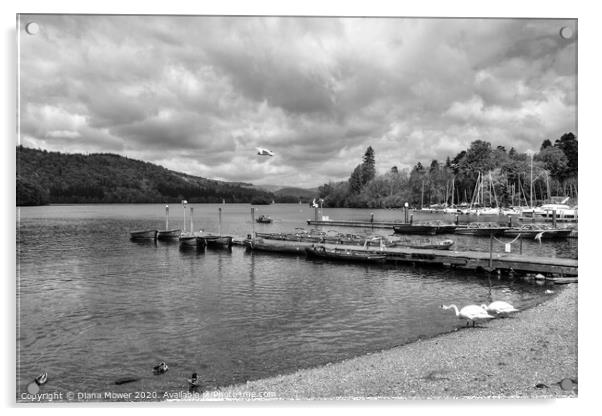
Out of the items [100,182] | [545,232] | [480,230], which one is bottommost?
[480,230]

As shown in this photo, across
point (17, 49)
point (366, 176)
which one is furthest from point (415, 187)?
point (17, 49)

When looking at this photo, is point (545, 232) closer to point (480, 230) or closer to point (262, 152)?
point (480, 230)

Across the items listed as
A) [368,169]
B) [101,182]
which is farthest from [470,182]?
[101,182]

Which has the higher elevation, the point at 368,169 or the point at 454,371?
the point at 368,169

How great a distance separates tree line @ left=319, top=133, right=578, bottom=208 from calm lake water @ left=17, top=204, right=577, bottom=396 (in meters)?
12.7

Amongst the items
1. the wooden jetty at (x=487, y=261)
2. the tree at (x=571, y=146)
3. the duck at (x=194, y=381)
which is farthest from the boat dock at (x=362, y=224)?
the duck at (x=194, y=381)

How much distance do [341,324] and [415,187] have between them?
352ft

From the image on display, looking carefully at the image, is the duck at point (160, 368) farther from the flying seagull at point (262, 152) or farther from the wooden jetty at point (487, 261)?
the wooden jetty at point (487, 261)

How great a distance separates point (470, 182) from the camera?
9056cm

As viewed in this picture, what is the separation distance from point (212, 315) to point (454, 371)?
351 inches

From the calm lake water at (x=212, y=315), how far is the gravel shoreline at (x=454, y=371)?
1.41 m

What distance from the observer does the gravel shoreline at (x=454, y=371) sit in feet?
23.7

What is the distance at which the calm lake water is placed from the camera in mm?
10531

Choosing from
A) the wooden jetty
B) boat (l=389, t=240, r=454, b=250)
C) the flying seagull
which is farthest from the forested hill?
boat (l=389, t=240, r=454, b=250)
